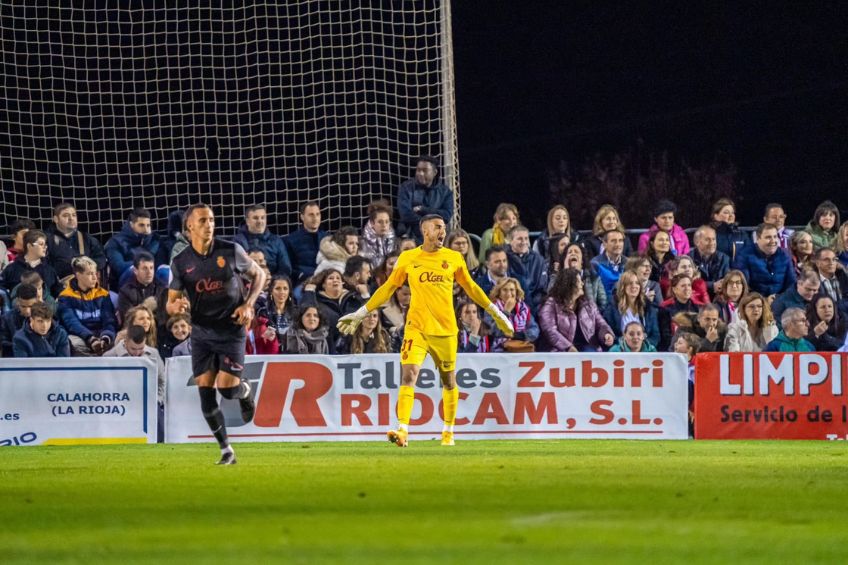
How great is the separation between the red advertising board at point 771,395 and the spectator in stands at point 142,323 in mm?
6462

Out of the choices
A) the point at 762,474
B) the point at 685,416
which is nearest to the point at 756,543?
the point at 762,474

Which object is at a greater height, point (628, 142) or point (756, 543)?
point (628, 142)

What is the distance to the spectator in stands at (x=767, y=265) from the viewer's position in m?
21.3

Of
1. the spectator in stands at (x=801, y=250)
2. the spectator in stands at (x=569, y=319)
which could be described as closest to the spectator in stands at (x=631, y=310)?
the spectator in stands at (x=569, y=319)

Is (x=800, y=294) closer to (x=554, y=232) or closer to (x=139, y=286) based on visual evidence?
(x=554, y=232)

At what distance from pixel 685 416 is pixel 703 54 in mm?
64929

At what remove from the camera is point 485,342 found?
809 inches

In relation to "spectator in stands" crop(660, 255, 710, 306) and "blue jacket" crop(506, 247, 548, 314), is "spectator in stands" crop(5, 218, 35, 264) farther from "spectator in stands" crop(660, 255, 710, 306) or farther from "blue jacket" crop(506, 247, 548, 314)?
"spectator in stands" crop(660, 255, 710, 306)

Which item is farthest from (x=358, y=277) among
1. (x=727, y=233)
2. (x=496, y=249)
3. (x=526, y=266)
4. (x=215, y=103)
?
(x=727, y=233)

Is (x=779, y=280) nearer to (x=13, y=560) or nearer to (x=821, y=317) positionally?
(x=821, y=317)

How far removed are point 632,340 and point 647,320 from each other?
0.58 metres

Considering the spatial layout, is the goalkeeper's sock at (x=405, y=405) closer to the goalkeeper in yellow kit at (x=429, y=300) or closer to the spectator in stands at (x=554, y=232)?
the goalkeeper in yellow kit at (x=429, y=300)

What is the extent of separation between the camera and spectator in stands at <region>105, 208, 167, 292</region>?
21.2 metres

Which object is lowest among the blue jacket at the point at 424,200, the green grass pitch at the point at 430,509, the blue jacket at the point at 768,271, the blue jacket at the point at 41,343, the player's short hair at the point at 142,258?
the green grass pitch at the point at 430,509
